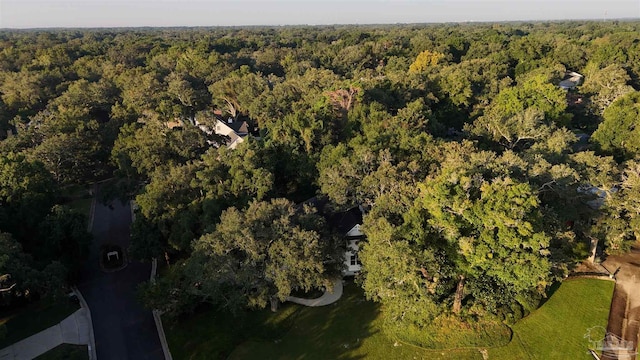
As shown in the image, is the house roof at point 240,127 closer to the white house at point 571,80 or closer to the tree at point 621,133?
the tree at point 621,133

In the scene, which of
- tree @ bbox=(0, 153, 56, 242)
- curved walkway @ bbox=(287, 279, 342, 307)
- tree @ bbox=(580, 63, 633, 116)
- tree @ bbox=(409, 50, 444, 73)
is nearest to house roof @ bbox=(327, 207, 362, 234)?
curved walkway @ bbox=(287, 279, 342, 307)

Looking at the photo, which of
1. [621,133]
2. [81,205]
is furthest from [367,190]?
[81,205]

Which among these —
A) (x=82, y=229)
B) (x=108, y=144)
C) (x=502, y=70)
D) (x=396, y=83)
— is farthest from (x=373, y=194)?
(x=502, y=70)

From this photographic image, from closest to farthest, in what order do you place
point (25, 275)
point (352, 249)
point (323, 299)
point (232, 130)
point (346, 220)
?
point (25, 275) < point (323, 299) < point (352, 249) < point (346, 220) < point (232, 130)

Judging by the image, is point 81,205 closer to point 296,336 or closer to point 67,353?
point 67,353

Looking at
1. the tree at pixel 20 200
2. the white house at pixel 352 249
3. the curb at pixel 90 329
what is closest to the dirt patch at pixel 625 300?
the white house at pixel 352 249

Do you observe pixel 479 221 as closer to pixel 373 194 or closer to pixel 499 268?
pixel 499 268

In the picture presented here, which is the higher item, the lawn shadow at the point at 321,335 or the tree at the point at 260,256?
the tree at the point at 260,256
